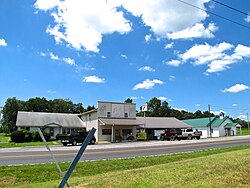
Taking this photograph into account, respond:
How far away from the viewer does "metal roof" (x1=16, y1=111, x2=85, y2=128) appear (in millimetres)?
46531

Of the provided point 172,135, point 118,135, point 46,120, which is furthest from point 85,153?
point 46,120

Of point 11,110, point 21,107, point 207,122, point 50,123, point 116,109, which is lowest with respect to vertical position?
point 50,123

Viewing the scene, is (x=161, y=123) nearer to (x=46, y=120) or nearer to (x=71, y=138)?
(x=46, y=120)

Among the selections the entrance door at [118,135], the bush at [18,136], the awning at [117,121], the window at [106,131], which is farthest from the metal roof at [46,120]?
the entrance door at [118,135]

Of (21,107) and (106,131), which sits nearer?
(106,131)

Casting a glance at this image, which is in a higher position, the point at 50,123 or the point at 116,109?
the point at 116,109

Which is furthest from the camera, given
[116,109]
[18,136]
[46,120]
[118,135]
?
[46,120]

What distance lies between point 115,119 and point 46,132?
40.3ft

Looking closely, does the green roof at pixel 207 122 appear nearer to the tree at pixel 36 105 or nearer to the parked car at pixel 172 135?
the parked car at pixel 172 135

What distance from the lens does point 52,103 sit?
91875 mm

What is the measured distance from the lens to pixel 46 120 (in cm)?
4881

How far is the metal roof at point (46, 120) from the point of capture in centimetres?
4653

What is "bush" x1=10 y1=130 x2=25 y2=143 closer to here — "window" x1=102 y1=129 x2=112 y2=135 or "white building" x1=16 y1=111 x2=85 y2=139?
"white building" x1=16 y1=111 x2=85 y2=139

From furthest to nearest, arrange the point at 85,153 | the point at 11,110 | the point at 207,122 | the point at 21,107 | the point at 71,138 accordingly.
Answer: the point at 11,110 → the point at 21,107 → the point at 207,122 → the point at 71,138 → the point at 85,153
